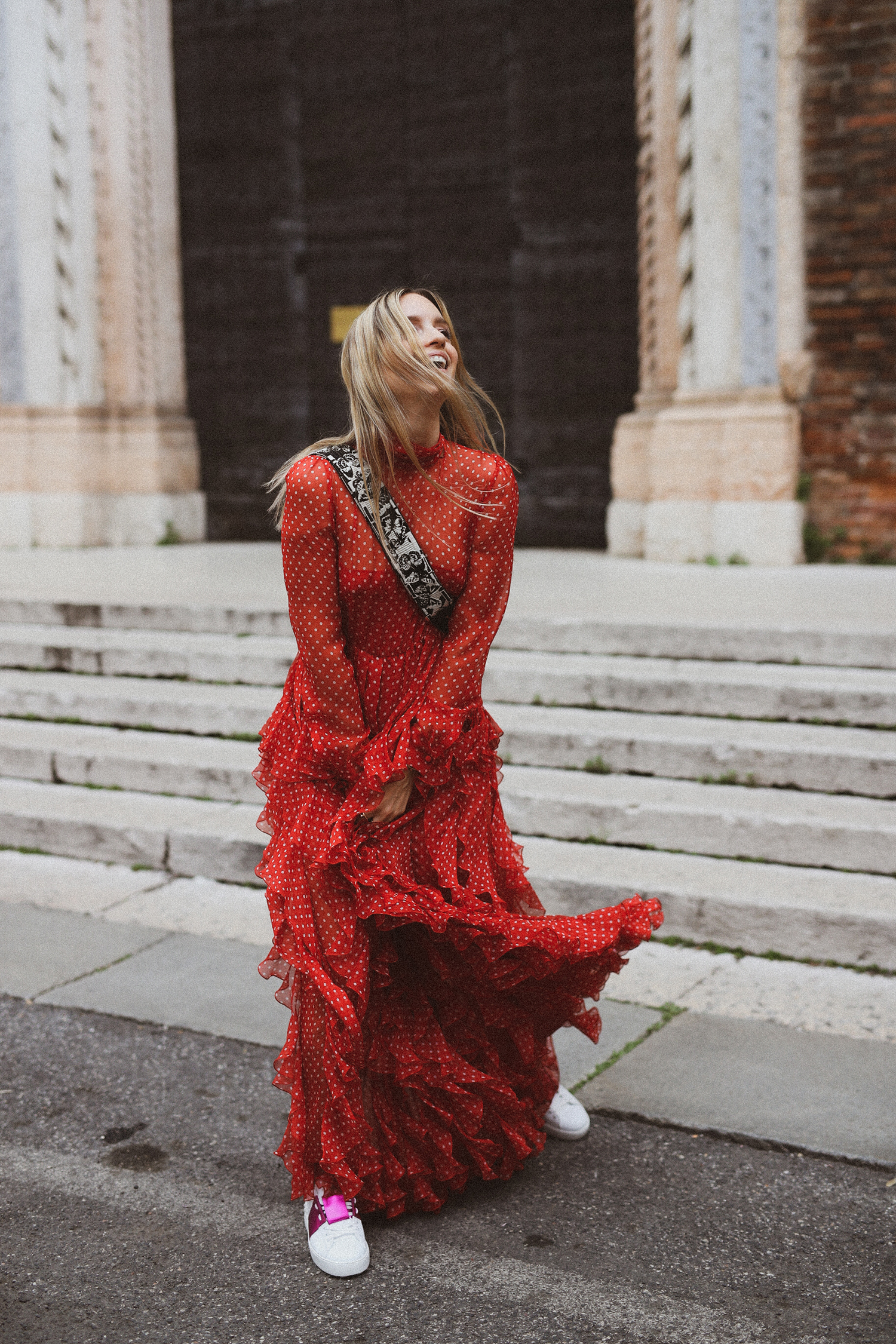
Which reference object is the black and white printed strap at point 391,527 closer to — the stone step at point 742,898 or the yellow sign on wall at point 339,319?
the stone step at point 742,898

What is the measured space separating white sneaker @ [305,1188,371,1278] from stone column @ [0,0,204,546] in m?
8.95

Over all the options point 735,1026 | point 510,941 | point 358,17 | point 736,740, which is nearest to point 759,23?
point 358,17

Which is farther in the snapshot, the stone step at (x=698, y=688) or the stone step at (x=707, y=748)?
the stone step at (x=698, y=688)

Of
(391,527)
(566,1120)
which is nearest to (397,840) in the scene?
(391,527)

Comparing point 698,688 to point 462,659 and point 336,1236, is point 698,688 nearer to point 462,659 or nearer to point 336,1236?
point 462,659

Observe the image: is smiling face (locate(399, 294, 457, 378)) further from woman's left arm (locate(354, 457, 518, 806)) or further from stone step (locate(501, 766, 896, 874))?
stone step (locate(501, 766, 896, 874))

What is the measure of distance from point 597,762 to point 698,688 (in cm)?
53

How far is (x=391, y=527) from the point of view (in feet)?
8.73

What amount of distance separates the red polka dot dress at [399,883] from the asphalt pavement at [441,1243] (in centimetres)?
19

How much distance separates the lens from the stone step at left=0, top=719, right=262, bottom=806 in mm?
5555

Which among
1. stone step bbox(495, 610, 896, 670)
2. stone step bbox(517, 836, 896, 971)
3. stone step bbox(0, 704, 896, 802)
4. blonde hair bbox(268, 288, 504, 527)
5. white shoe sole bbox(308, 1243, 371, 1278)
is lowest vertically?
white shoe sole bbox(308, 1243, 371, 1278)

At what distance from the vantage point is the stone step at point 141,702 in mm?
5930

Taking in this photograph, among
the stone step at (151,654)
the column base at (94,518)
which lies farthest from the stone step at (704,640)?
the column base at (94,518)

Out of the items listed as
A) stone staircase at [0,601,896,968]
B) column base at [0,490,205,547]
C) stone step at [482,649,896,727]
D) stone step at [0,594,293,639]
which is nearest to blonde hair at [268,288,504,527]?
stone staircase at [0,601,896,968]
